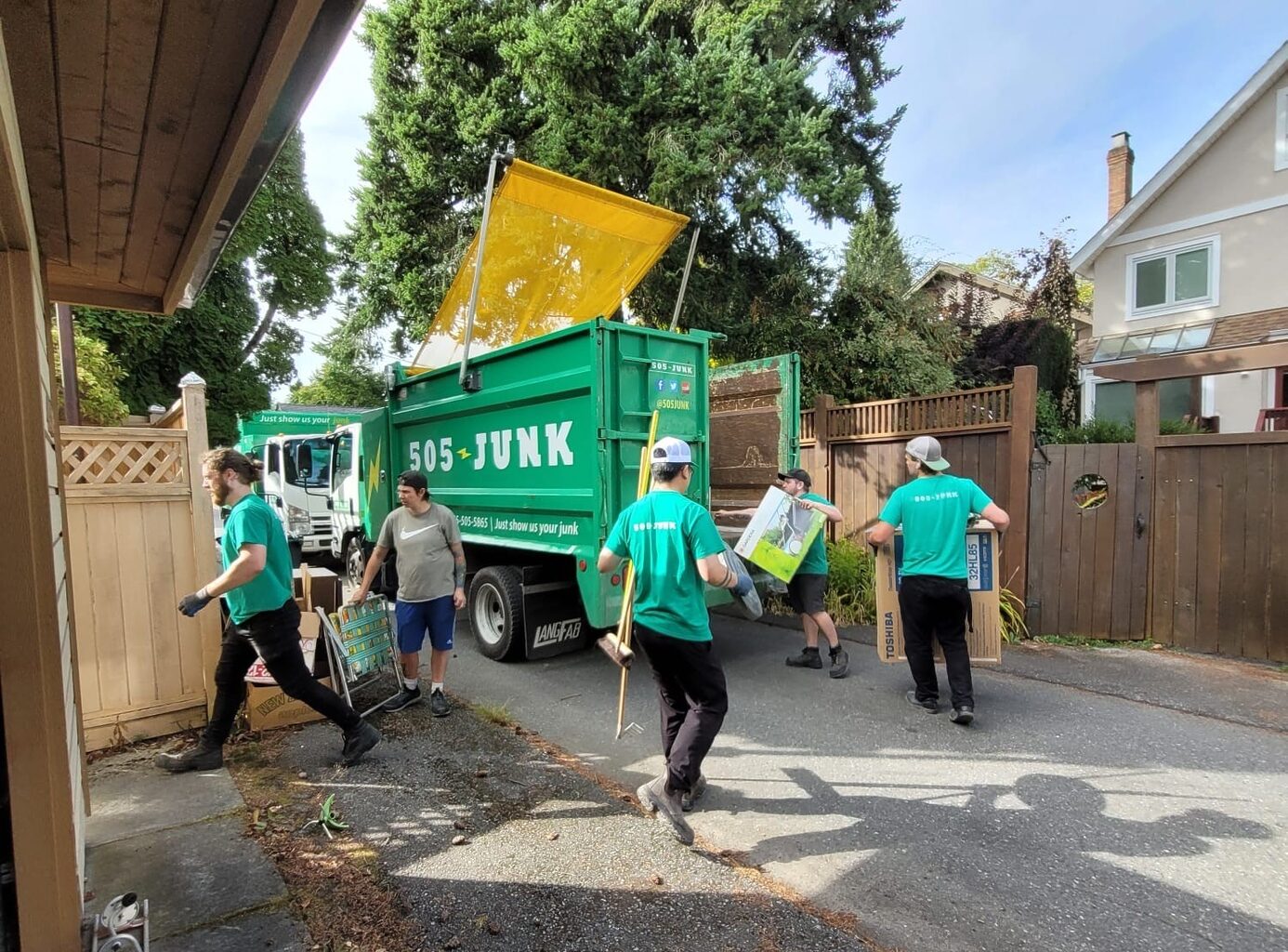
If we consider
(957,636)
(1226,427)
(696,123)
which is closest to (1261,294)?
(1226,427)

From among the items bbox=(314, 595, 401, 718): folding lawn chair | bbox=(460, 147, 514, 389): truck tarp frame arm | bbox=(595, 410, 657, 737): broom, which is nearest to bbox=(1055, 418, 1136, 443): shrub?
bbox=(595, 410, 657, 737): broom

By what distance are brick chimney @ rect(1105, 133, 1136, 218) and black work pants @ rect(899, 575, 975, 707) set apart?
17.1 metres

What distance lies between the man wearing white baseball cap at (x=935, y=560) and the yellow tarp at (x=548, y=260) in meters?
3.45

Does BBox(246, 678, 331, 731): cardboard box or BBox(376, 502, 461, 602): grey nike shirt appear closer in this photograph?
BBox(246, 678, 331, 731): cardboard box

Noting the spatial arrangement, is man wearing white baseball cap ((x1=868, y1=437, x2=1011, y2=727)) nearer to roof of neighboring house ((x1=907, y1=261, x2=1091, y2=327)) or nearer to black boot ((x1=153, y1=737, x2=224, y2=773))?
black boot ((x1=153, y1=737, x2=224, y2=773))

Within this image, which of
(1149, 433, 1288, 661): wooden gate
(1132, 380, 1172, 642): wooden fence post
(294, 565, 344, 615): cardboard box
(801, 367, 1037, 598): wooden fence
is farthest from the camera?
(801, 367, 1037, 598): wooden fence

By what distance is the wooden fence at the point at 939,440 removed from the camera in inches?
238

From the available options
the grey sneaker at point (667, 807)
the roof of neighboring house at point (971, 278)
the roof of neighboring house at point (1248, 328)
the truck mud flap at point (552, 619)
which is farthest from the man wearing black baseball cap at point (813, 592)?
the roof of neighboring house at point (971, 278)

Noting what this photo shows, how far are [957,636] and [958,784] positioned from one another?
1.01 metres

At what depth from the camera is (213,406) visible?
59.6 ft

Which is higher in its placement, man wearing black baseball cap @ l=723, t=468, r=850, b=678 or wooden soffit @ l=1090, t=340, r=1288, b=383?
wooden soffit @ l=1090, t=340, r=1288, b=383

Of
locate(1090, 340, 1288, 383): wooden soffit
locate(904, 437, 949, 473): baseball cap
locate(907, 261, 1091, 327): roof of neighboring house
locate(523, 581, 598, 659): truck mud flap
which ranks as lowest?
locate(523, 581, 598, 659): truck mud flap

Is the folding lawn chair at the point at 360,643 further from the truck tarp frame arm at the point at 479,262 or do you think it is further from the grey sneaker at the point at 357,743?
the truck tarp frame arm at the point at 479,262

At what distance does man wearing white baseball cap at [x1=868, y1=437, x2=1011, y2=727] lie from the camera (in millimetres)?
4133
